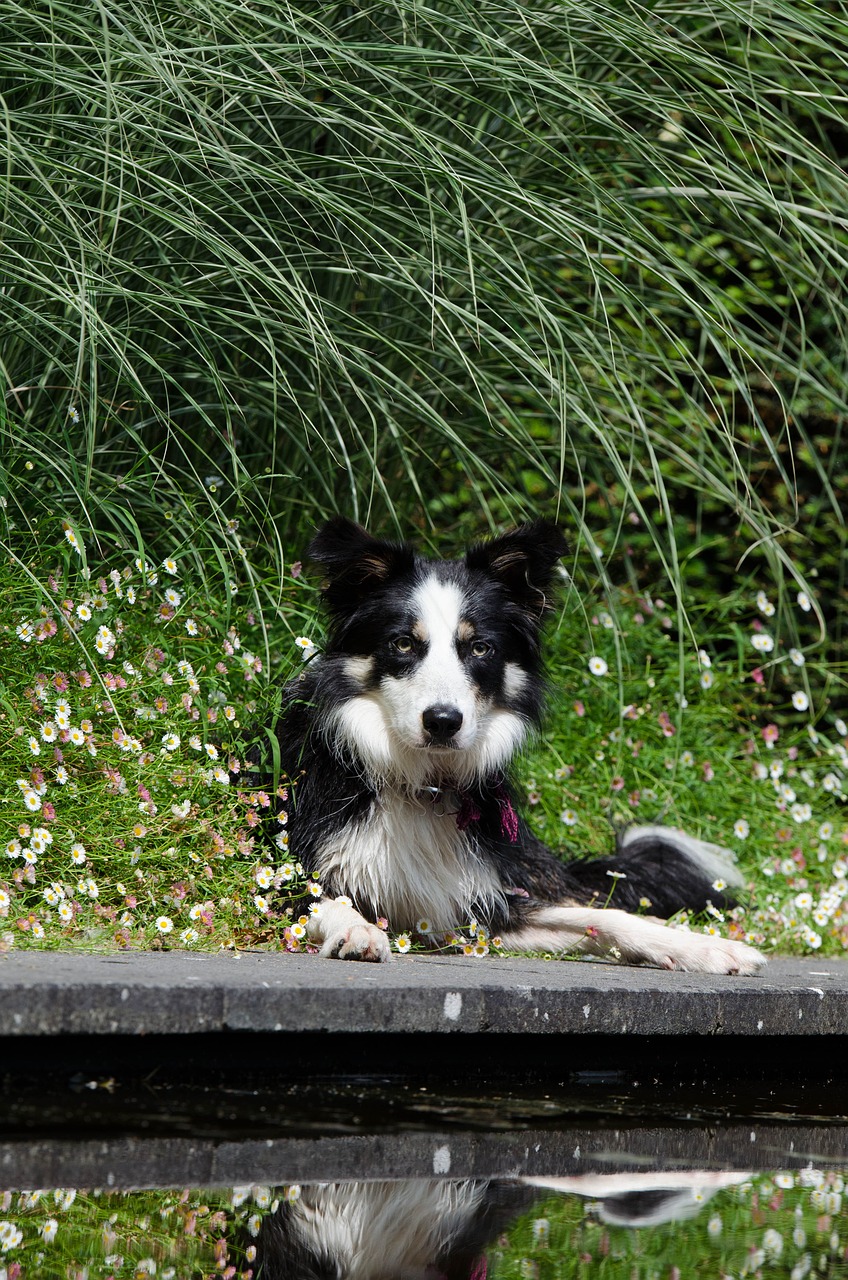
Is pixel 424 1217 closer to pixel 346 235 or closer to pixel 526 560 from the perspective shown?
pixel 526 560

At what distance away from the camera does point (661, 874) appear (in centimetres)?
407

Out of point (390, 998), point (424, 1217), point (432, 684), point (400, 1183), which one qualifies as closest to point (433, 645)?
point (432, 684)

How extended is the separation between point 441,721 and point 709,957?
79 centimetres

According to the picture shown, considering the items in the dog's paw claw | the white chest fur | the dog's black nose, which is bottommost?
the dog's paw claw

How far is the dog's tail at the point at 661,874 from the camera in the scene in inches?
156

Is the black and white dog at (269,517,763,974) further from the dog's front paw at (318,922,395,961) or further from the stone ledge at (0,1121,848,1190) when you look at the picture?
the stone ledge at (0,1121,848,1190)

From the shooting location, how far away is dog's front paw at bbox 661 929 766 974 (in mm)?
3354

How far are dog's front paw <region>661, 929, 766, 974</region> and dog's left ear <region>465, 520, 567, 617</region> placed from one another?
85 cm

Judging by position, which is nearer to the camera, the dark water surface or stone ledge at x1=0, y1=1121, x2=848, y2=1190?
Result: the dark water surface

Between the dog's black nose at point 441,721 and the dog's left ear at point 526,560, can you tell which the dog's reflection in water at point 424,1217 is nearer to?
the dog's black nose at point 441,721

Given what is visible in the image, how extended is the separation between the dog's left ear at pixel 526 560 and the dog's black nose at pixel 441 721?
46 centimetres

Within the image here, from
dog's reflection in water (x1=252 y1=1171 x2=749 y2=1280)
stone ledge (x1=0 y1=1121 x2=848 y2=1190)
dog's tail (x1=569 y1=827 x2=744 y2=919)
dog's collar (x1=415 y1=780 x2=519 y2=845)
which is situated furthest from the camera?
dog's tail (x1=569 y1=827 x2=744 y2=919)

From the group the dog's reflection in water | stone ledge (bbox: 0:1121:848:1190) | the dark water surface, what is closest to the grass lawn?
the dark water surface

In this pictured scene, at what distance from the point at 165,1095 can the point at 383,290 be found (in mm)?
2559
